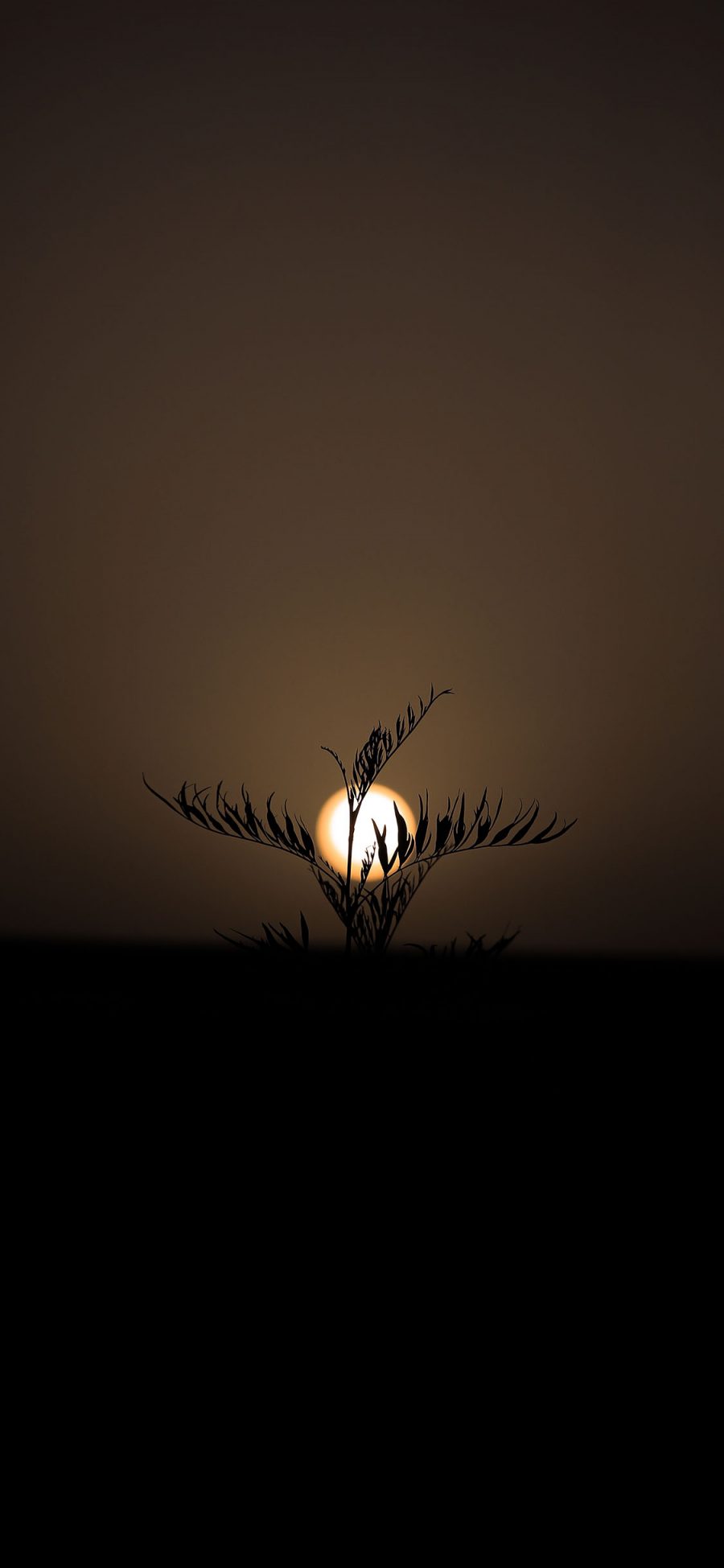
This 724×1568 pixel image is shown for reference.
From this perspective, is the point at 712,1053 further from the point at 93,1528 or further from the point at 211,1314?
the point at 93,1528

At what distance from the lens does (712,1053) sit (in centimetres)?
523

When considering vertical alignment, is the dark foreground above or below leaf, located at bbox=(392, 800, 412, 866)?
below

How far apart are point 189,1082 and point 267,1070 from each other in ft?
1.03

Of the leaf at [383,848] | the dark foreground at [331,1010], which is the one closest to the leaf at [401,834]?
the leaf at [383,848]

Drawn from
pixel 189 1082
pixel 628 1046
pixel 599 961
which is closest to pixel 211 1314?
pixel 189 1082

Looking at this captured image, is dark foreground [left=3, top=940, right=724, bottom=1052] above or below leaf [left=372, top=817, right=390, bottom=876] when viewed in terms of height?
below

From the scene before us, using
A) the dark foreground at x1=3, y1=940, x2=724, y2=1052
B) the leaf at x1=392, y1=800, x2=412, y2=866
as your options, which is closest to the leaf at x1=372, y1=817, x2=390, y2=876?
the leaf at x1=392, y1=800, x2=412, y2=866

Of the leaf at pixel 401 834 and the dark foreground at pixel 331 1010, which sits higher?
the leaf at pixel 401 834

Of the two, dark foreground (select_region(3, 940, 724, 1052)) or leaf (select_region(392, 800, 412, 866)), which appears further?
leaf (select_region(392, 800, 412, 866))

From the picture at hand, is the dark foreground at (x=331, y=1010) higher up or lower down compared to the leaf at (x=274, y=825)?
lower down

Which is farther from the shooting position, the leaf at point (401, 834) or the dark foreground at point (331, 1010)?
the leaf at point (401, 834)

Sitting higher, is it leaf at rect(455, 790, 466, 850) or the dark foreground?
→ leaf at rect(455, 790, 466, 850)

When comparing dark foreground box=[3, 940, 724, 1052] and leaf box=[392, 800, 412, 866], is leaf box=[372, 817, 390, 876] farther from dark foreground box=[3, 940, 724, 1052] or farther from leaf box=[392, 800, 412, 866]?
dark foreground box=[3, 940, 724, 1052]

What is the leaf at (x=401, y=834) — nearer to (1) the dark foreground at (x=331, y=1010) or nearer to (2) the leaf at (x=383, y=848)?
(2) the leaf at (x=383, y=848)
